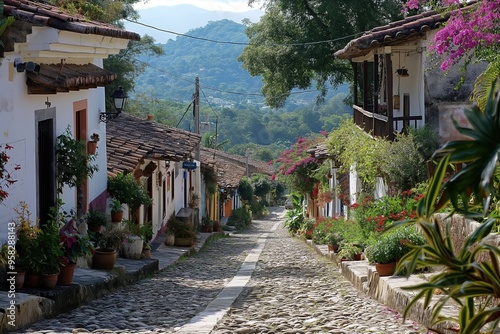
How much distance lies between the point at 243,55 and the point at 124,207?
47.6ft

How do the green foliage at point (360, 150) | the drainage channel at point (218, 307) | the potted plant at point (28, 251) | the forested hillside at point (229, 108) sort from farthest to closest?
the forested hillside at point (229, 108) → the green foliage at point (360, 150) → the potted plant at point (28, 251) → the drainage channel at point (218, 307)

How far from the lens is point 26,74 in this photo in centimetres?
1029

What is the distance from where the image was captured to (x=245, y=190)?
190 feet

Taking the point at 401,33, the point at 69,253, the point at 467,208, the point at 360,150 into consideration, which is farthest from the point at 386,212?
the point at 467,208

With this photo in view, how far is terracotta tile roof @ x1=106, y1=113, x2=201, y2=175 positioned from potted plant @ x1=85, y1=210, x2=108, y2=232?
3317 mm

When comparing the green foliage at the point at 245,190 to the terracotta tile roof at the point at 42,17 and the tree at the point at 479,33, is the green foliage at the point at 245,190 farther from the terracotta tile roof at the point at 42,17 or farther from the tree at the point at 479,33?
the terracotta tile roof at the point at 42,17

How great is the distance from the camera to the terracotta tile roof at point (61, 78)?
1030cm

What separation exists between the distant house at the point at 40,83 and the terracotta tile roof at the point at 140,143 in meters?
4.60

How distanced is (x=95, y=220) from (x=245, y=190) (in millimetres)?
44139

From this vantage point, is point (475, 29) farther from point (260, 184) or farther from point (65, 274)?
point (260, 184)

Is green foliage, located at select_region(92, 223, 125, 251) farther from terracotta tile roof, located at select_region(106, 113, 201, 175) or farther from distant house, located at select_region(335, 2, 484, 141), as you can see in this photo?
distant house, located at select_region(335, 2, 484, 141)

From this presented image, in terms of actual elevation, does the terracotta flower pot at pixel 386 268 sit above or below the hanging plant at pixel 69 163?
below

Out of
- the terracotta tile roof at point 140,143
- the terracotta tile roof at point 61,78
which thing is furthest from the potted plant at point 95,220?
the terracotta tile roof at point 140,143

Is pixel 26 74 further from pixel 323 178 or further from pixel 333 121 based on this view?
pixel 333 121
